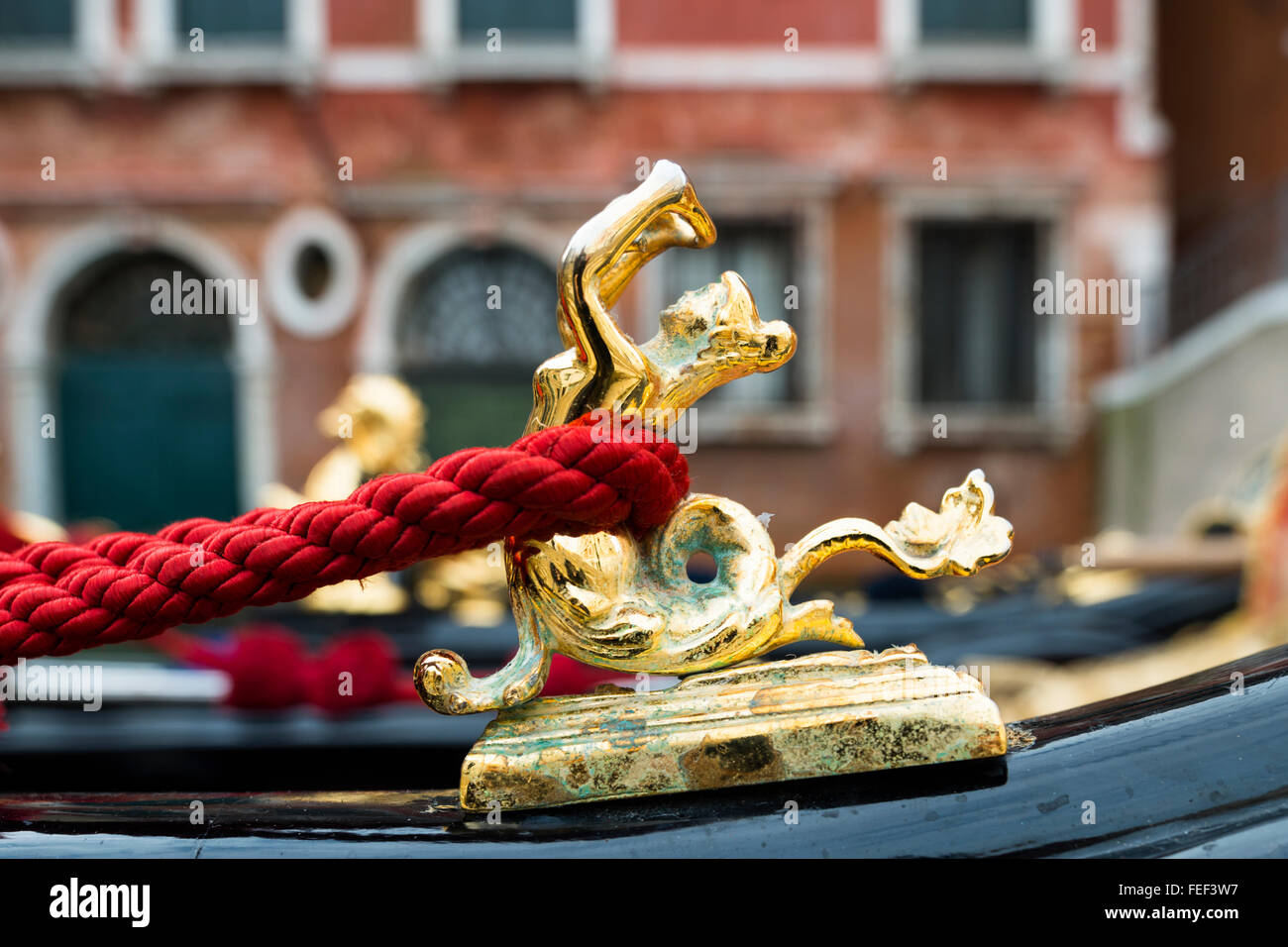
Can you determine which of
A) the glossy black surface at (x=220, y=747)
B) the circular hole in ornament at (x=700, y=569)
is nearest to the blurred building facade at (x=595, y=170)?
the circular hole in ornament at (x=700, y=569)

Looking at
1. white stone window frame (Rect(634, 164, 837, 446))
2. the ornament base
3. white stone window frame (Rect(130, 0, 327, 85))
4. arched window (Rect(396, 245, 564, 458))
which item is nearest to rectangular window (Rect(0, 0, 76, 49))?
white stone window frame (Rect(130, 0, 327, 85))

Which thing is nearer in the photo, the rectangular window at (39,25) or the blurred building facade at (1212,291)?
the blurred building facade at (1212,291)

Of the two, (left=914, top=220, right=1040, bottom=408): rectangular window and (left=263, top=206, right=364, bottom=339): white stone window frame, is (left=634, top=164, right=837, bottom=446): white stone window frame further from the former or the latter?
(left=263, top=206, right=364, bottom=339): white stone window frame

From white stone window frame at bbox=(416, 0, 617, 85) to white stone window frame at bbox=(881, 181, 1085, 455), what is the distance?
1.59 metres

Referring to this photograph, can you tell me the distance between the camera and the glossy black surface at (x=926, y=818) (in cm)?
43

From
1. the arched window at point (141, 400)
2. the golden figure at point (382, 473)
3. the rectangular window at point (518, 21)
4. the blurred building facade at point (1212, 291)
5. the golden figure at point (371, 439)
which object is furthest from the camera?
the arched window at point (141, 400)

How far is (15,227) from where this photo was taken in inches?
206

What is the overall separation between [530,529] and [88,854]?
230 millimetres

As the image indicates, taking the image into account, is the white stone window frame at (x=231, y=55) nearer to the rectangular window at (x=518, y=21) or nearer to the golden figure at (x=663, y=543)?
the rectangular window at (x=518, y=21)

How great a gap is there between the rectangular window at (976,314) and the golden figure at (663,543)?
517 centimetres

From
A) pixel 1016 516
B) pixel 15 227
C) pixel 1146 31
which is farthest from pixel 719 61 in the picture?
pixel 15 227

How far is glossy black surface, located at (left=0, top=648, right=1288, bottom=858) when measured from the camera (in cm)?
43

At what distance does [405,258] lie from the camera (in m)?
5.26
